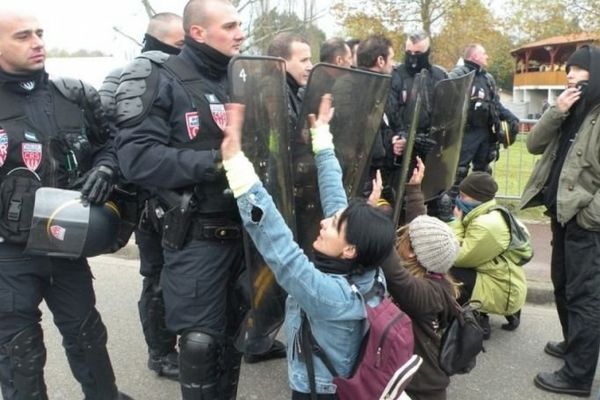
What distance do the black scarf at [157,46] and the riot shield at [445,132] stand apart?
64.0 inches

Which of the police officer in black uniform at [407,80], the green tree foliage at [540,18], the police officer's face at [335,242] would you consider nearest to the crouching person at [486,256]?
the police officer in black uniform at [407,80]

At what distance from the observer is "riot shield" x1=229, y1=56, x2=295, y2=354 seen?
1956mm

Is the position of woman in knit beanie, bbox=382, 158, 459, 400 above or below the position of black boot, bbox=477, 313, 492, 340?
above

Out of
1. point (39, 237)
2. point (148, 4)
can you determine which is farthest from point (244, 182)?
point (148, 4)

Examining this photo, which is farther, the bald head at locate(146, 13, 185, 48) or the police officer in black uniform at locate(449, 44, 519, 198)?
the police officer in black uniform at locate(449, 44, 519, 198)

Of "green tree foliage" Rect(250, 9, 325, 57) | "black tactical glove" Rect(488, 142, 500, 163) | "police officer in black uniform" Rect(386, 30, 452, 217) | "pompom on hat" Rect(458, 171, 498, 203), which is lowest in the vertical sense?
"black tactical glove" Rect(488, 142, 500, 163)

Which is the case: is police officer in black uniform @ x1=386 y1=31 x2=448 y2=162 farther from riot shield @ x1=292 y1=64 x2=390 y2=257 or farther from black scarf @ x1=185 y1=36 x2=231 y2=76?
black scarf @ x1=185 y1=36 x2=231 y2=76

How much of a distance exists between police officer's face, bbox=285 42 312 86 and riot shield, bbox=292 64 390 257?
2.00ft

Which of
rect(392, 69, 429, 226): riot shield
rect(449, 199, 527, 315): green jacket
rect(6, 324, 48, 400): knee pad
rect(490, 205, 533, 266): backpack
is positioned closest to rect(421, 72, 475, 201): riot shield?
rect(392, 69, 429, 226): riot shield

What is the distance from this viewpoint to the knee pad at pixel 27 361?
235 cm

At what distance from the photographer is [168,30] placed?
11.6ft

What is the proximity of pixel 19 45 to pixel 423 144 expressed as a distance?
2.24m

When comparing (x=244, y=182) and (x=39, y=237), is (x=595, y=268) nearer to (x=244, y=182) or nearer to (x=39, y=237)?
(x=244, y=182)

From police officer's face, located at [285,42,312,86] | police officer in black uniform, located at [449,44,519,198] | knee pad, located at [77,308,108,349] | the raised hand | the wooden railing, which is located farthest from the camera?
the wooden railing
